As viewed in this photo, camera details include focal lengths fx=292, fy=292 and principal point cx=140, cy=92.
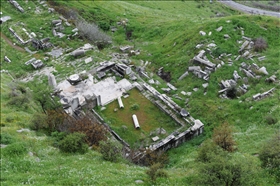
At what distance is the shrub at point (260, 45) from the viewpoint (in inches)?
1332

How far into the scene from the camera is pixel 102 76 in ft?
112

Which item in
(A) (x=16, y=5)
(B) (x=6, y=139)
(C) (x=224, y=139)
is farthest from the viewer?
(A) (x=16, y=5)

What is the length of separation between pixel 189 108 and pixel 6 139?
665 inches

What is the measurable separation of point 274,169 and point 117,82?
20.2 m

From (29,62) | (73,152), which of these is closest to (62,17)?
(29,62)

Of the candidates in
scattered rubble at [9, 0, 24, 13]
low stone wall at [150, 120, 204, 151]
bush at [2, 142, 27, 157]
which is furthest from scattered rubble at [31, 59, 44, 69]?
low stone wall at [150, 120, 204, 151]

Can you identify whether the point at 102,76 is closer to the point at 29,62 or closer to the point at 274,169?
the point at 29,62

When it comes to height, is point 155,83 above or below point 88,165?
below

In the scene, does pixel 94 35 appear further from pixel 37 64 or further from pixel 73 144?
pixel 73 144

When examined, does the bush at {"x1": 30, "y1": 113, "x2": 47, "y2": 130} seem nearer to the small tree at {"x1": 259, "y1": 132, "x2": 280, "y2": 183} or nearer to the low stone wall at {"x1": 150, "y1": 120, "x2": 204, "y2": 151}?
the low stone wall at {"x1": 150, "y1": 120, "x2": 204, "y2": 151}

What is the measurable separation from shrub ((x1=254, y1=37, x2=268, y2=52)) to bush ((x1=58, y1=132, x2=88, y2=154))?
77.6ft

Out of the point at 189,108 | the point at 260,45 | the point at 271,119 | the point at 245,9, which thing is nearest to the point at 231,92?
the point at 189,108

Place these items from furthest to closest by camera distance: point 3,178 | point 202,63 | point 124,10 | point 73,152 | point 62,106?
point 124,10, point 202,63, point 62,106, point 73,152, point 3,178

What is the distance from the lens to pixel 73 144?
66.4 ft
